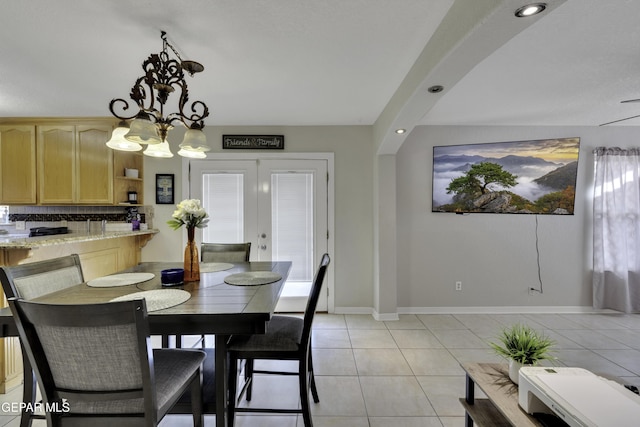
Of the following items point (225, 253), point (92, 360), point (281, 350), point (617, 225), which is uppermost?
point (617, 225)

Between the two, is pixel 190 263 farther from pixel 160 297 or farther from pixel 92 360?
pixel 92 360

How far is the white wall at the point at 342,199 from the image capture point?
3.55m

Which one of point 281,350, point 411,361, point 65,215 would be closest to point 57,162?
→ point 65,215

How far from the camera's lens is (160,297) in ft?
4.75

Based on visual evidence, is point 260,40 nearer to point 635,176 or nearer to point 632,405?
point 632,405

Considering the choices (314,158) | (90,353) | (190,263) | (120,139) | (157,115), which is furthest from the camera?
(314,158)

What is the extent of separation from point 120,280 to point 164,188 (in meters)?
2.02

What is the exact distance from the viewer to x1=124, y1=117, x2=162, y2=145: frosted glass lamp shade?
151 cm

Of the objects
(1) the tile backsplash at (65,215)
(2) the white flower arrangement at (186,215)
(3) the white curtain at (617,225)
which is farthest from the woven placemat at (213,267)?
(3) the white curtain at (617,225)

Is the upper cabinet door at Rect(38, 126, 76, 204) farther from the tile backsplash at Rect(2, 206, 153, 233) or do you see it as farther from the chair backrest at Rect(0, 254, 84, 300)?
the chair backrest at Rect(0, 254, 84, 300)

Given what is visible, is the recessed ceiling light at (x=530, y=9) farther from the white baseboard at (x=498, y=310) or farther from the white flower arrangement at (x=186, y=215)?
the white baseboard at (x=498, y=310)

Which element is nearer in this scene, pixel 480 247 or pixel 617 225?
pixel 617 225

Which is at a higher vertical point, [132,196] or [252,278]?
[132,196]

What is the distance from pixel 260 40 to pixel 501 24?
1357 millimetres
